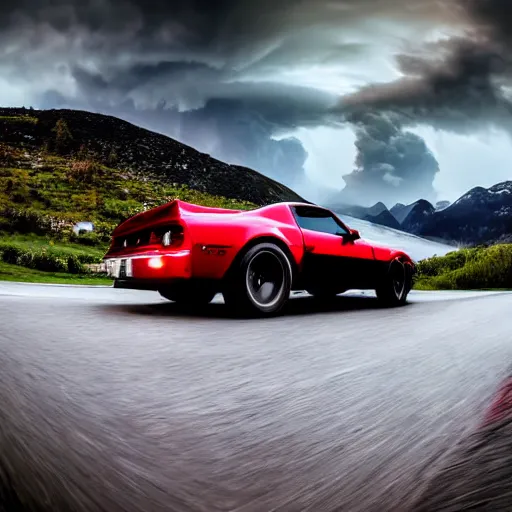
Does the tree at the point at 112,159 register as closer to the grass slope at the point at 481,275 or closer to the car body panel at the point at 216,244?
the grass slope at the point at 481,275

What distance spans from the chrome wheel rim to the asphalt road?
92cm

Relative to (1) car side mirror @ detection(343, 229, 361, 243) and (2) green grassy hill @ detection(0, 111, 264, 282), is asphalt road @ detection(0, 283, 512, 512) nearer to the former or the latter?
(1) car side mirror @ detection(343, 229, 361, 243)

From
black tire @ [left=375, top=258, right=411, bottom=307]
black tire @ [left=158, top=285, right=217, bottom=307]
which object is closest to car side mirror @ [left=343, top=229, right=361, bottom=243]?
black tire @ [left=375, top=258, right=411, bottom=307]

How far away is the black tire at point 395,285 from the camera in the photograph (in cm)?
702

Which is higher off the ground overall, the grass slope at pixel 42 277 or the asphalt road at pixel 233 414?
the grass slope at pixel 42 277

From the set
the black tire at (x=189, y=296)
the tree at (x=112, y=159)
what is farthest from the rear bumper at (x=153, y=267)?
the tree at (x=112, y=159)

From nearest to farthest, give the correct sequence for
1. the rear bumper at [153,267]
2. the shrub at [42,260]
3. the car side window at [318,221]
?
the rear bumper at [153,267] < the car side window at [318,221] < the shrub at [42,260]

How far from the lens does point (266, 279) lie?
548cm

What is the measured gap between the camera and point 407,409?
222cm

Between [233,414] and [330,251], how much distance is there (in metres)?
4.19

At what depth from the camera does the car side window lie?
19.9 ft

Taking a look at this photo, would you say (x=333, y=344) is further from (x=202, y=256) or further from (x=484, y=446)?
(x=484, y=446)

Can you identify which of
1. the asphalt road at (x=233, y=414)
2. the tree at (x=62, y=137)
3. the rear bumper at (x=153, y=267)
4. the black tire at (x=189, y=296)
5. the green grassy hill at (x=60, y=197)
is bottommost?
the asphalt road at (x=233, y=414)

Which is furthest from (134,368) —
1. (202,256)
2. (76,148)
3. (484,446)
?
(76,148)
